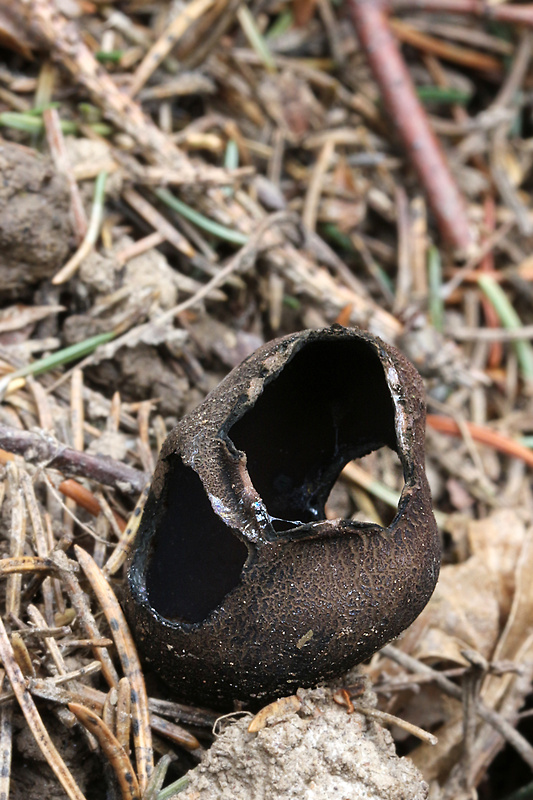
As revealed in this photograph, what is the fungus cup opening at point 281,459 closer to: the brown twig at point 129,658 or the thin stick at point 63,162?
the brown twig at point 129,658

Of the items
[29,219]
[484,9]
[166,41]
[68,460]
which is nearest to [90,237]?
[29,219]

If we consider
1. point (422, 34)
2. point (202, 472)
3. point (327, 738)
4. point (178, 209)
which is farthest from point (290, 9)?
point (327, 738)

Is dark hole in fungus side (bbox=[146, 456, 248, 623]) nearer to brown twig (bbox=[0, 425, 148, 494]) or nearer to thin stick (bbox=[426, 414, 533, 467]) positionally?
brown twig (bbox=[0, 425, 148, 494])

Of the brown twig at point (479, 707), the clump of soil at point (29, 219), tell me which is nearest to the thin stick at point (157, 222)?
the clump of soil at point (29, 219)

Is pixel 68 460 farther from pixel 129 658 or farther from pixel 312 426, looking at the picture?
pixel 312 426

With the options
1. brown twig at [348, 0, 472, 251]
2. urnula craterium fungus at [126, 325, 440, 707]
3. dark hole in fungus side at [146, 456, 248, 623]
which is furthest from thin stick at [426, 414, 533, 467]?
dark hole in fungus side at [146, 456, 248, 623]

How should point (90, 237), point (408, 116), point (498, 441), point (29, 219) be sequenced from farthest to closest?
point (408, 116), point (498, 441), point (90, 237), point (29, 219)
